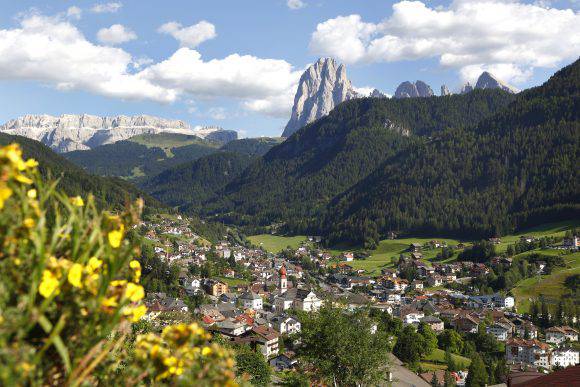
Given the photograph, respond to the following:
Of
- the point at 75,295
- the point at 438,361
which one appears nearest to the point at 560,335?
the point at 438,361

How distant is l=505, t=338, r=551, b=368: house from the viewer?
74938 mm

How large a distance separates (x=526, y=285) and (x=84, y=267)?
129 m

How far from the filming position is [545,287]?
111 meters

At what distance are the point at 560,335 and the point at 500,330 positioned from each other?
9.73 m

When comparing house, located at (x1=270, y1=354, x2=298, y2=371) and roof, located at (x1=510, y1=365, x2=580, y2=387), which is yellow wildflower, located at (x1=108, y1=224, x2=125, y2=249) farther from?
house, located at (x1=270, y1=354, x2=298, y2=371)

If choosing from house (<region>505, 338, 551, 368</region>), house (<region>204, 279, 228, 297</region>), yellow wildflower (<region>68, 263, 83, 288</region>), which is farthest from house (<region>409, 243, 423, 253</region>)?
yellow wildflower (<region>68, 263, 83, 288</region>)

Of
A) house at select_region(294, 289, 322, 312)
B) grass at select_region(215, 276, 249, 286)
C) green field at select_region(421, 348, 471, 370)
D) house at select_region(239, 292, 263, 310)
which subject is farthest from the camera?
grass at select_region(215, 276, 249, 286)

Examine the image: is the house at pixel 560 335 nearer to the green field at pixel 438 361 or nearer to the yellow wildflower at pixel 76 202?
the green field at pixel 438 361

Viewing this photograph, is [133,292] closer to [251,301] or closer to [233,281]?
[251,301]

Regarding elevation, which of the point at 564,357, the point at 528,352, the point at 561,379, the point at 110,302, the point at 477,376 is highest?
the point at 110,302

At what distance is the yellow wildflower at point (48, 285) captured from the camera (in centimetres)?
252

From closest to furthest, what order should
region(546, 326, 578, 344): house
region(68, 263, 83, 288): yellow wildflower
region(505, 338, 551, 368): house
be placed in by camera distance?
region(68, 263, 83, 288): yellow wildflower
region(505, 338, 551, 368): house
region(546, 326, 578, 344): house

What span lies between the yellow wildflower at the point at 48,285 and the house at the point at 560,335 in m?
98.0

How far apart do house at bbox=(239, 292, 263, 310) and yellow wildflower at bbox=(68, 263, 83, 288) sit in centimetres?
10262
